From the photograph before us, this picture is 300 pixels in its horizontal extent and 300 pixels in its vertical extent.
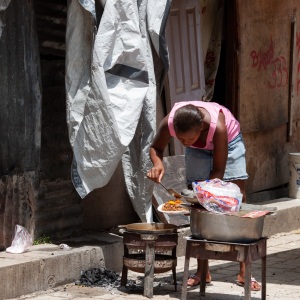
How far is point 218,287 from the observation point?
25.9 feet

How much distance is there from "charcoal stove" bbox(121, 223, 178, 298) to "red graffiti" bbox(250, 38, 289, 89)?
4.15 m

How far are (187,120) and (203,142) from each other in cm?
47

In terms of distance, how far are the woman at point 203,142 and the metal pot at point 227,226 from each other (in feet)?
1.65

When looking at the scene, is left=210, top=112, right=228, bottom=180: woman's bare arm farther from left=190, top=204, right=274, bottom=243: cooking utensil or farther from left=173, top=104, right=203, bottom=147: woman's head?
left=190, top=204, right=274, bottom=243: cooking utensil

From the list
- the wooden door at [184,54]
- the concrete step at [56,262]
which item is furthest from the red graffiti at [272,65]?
the concrete step at [56,262]

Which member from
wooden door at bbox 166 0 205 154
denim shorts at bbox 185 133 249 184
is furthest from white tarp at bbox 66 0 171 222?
wooden door at bbox 166 0 205 154

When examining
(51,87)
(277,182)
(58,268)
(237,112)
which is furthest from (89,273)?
(277,182)

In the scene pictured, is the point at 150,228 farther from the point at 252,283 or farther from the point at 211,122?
the point at 211,122

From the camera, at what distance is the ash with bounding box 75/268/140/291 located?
25.6 ft

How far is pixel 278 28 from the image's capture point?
11.7 meters

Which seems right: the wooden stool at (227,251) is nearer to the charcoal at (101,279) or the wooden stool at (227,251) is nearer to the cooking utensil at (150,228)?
the cooking utensil at (150,228)

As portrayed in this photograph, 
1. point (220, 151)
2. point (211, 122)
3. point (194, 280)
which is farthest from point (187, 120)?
point (194, 280)

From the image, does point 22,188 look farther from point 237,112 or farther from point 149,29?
point 237,112

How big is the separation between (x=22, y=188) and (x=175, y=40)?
2.69 meters
